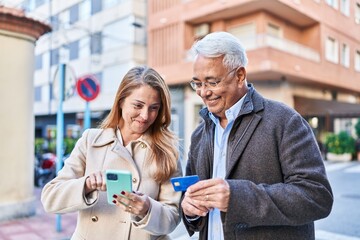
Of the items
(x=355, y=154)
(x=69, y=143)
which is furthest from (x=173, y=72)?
(x=355, y=154)

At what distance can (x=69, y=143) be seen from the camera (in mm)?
8539

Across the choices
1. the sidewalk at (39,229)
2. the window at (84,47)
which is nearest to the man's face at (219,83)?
the sidewalk at (39,229)

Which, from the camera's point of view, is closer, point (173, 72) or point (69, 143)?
point (69, 143)

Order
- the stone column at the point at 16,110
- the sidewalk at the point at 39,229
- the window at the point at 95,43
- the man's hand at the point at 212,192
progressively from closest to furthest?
the man's hand at the point at 212,192 < the sidewalk at the point at 39,229 < the stone column at the point at 16,110 < the window at the point at 95,43

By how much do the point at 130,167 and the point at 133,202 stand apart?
0.74ft

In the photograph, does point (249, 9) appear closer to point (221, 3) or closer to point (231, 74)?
point (221, 3)

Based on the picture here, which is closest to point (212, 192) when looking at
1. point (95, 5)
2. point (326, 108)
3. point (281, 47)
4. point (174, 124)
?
point (326, 108)

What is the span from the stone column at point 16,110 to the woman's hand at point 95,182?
11.2ft

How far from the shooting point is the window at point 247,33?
9.37 m

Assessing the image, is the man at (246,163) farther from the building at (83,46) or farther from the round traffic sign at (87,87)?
the round traffic sign at (87,87)

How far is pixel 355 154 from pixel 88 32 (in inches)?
272

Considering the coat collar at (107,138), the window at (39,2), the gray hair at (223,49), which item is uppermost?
the window at (39,2)

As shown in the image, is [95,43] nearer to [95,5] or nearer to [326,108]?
[95,5]

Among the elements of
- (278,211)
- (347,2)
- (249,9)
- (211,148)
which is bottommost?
(278,211)
